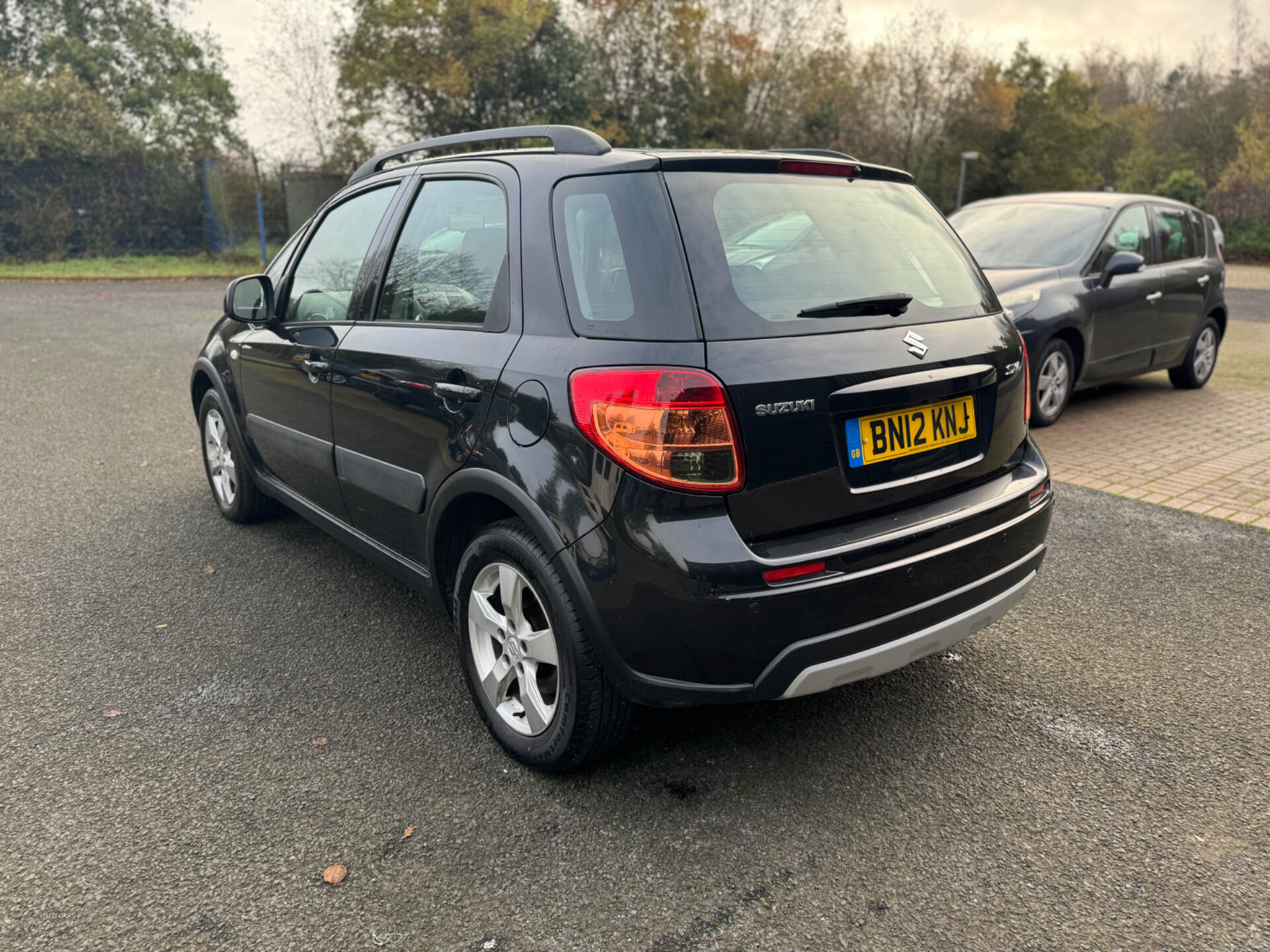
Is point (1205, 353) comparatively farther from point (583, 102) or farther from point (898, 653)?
point (583, 102)

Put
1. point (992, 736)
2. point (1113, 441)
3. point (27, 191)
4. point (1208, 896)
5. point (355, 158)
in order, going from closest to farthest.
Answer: point (1208, 896) < point (992, 736) < point (1113, 441) < point (27, 191) < point (355, 158)

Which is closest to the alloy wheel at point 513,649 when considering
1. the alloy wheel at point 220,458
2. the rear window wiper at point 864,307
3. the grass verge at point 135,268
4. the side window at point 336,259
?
the rear window wiper at point 864,307

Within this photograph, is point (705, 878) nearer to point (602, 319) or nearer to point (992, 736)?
point (992, 736)

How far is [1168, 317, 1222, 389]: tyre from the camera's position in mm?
8516

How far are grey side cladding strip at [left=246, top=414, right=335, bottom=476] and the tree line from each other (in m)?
14.7

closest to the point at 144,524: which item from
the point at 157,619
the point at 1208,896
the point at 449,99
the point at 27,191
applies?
the point at 157,619

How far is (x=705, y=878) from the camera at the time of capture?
7.43ft

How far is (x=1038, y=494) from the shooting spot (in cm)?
290

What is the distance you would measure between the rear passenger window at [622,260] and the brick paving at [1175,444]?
4.06m

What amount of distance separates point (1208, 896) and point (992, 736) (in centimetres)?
75

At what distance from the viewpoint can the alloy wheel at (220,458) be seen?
479 cm

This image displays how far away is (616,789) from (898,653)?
87 cm

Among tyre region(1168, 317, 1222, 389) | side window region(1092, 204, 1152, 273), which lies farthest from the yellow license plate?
tyre region(1168, 317, 1222, 389)

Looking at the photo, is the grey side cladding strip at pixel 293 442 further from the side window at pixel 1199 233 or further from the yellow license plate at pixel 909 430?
Result: the side window at pixel 1199 233
